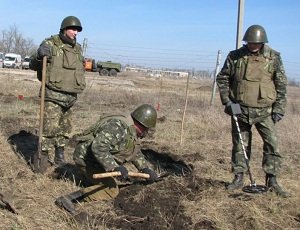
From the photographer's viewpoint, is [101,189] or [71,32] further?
[71,32]

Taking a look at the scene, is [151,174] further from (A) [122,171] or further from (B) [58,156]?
(B) [58,156]

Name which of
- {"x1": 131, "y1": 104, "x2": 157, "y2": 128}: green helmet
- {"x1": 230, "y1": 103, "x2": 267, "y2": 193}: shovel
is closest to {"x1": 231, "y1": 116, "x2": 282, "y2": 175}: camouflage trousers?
{"x1": 230, "y1": 103, "x2": 267, "y2": 193}: shovel

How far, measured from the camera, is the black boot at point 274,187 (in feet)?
16.5

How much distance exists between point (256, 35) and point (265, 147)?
134cm

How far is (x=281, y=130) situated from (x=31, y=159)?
5.97m

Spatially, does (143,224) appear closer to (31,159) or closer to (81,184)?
(81,184)

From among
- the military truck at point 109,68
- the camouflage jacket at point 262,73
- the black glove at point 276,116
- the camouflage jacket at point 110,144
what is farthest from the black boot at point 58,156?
the military truck at point 109,68

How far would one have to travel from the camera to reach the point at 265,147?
5.41 meters

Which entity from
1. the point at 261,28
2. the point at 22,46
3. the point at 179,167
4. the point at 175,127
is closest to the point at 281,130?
the point at 175,127

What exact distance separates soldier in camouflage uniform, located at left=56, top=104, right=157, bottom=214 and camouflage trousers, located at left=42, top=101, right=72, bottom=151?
1.37 metres

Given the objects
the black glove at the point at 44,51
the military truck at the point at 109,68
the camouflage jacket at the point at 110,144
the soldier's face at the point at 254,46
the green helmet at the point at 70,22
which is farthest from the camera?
the military truck at the point at 109,68

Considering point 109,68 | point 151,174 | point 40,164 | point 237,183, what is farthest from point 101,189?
point 109,68

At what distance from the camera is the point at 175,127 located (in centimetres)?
1047

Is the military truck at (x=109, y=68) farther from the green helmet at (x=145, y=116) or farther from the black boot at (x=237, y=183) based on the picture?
the green helmet at (x=145, y=116)
